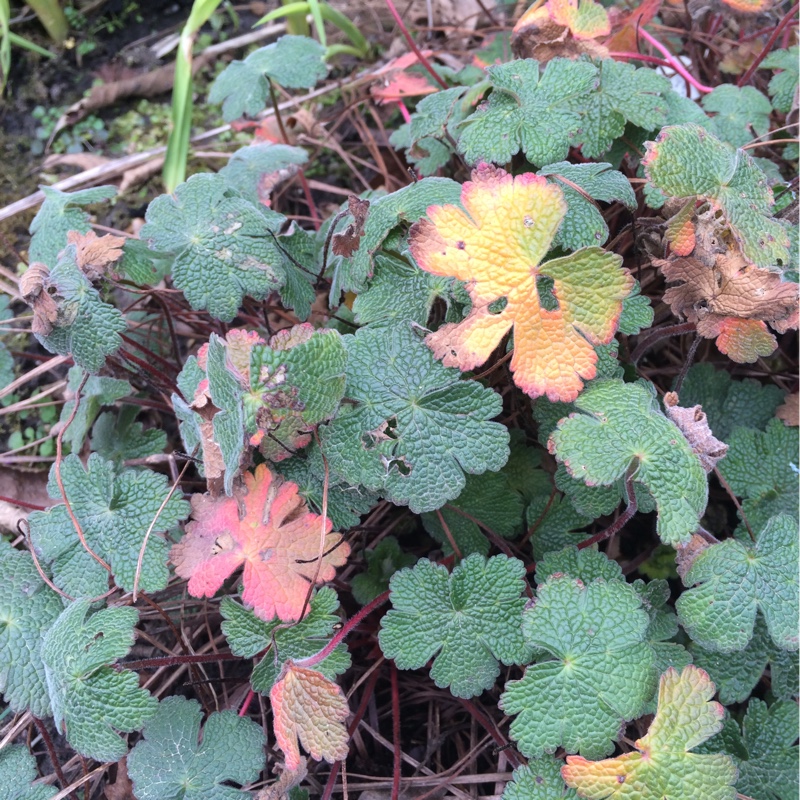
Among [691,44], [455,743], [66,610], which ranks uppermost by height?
[691,44]

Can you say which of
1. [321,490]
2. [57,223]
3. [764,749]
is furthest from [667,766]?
[57,223]

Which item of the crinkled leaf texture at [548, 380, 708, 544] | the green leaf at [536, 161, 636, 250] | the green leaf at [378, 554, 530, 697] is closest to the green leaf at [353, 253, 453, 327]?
the green leaf at [536, 161, 636, 250]

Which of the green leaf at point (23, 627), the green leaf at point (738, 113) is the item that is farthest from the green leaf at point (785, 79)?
the green leaf at point (23, 627)

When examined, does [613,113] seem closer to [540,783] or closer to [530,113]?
[530,113]

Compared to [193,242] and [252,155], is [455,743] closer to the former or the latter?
[193,242]

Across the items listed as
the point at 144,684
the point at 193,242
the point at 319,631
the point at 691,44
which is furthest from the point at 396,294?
the point at 691,44

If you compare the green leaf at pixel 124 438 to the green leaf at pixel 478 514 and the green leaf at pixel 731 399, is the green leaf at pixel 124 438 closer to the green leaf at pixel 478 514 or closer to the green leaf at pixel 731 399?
the green leaf at pixel 478 514
